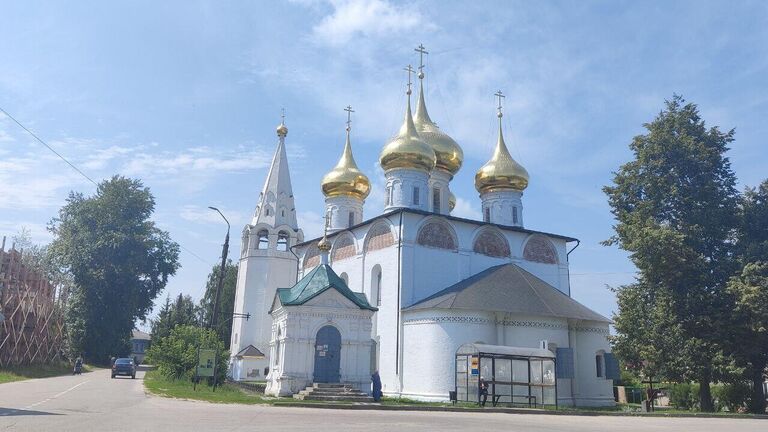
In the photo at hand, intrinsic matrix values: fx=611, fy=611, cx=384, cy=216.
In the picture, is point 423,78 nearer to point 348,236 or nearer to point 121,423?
point 348,236

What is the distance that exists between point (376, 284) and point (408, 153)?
656 centimetres

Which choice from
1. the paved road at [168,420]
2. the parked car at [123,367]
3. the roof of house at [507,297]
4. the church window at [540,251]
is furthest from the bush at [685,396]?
the parked car at [123,367]

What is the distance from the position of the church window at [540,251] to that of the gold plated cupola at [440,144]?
628 centimetres

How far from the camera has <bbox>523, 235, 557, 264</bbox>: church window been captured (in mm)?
29016

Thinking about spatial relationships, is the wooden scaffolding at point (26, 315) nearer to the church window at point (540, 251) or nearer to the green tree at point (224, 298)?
the green tree at point (224, 298)

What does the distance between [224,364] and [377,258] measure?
25.6 ft

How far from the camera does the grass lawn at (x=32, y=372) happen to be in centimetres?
2547

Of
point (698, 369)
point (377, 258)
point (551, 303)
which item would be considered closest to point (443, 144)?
point (377, 258)

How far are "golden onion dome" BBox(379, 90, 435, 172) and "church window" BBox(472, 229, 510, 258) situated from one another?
453 cm

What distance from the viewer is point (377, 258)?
2705 cm

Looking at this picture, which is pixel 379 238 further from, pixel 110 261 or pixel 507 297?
pixel 110 261

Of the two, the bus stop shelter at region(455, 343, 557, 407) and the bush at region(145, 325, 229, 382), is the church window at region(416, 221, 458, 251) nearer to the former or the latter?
the bus stop shelter at region(455, 343, 557, 407)

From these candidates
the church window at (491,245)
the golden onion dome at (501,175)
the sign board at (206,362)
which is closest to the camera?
the sign board at (206,362)

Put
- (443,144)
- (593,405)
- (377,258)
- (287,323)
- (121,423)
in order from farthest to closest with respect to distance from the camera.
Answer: (443,144), (377,258), (593,405), (287,323), (121,423)
